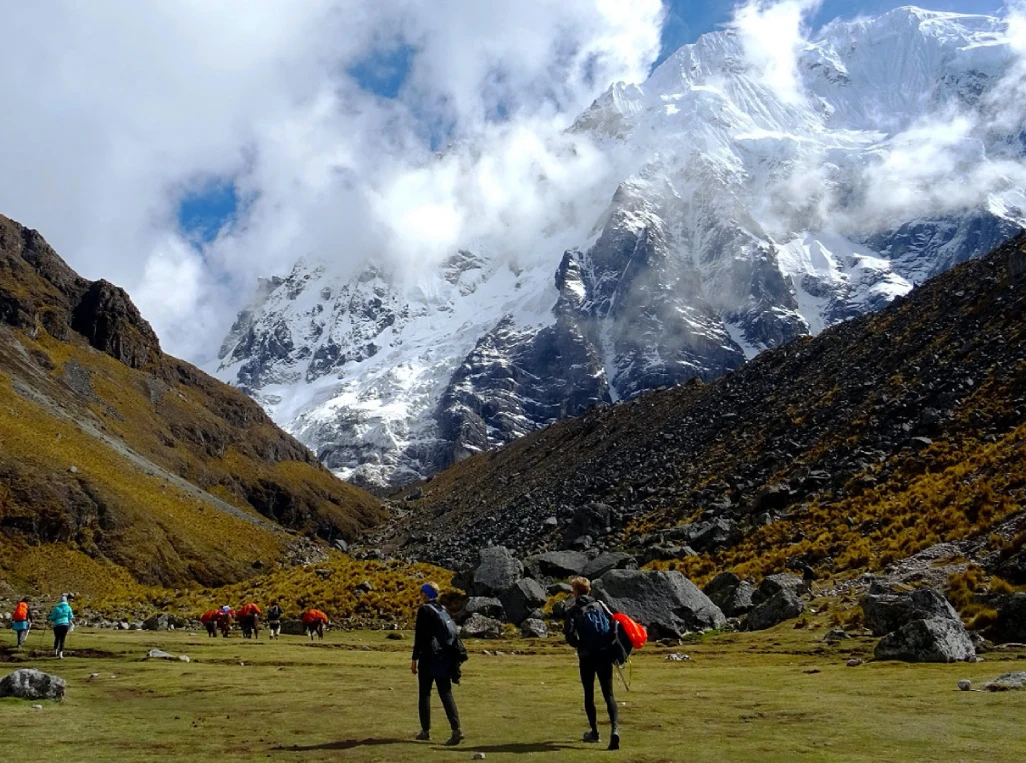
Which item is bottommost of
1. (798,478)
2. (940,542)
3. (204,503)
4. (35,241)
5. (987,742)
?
(987,742)

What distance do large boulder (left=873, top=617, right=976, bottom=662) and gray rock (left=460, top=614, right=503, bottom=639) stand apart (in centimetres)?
1759

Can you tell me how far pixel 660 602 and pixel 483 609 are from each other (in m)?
9.98

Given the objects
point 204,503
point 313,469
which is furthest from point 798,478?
point 313,469

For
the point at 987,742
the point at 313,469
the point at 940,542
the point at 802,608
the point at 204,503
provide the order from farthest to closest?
1. the point at 313,469
2. the point at 204,503
3. the point at 940,542
4. the point at 802,608
5. the point at 987,742

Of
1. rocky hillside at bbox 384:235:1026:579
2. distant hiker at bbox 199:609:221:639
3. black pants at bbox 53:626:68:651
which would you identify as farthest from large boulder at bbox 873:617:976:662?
distant hiker at bbox 199:609:221:639

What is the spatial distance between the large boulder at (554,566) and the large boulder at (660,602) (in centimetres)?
1421

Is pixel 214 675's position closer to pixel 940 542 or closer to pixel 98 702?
pixel 98 702

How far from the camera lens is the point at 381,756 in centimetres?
1146

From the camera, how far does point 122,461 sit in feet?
260

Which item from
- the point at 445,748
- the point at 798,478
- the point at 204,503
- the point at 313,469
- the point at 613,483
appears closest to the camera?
the point at 445,748

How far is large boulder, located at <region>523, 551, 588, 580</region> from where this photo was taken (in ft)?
148

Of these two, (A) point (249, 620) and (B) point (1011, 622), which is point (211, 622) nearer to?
(A) point (249, 620)

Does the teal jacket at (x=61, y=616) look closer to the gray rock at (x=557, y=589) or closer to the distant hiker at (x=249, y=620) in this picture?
the distant hiker at (x=249, y=620)

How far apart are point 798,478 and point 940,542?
59.2 ft
